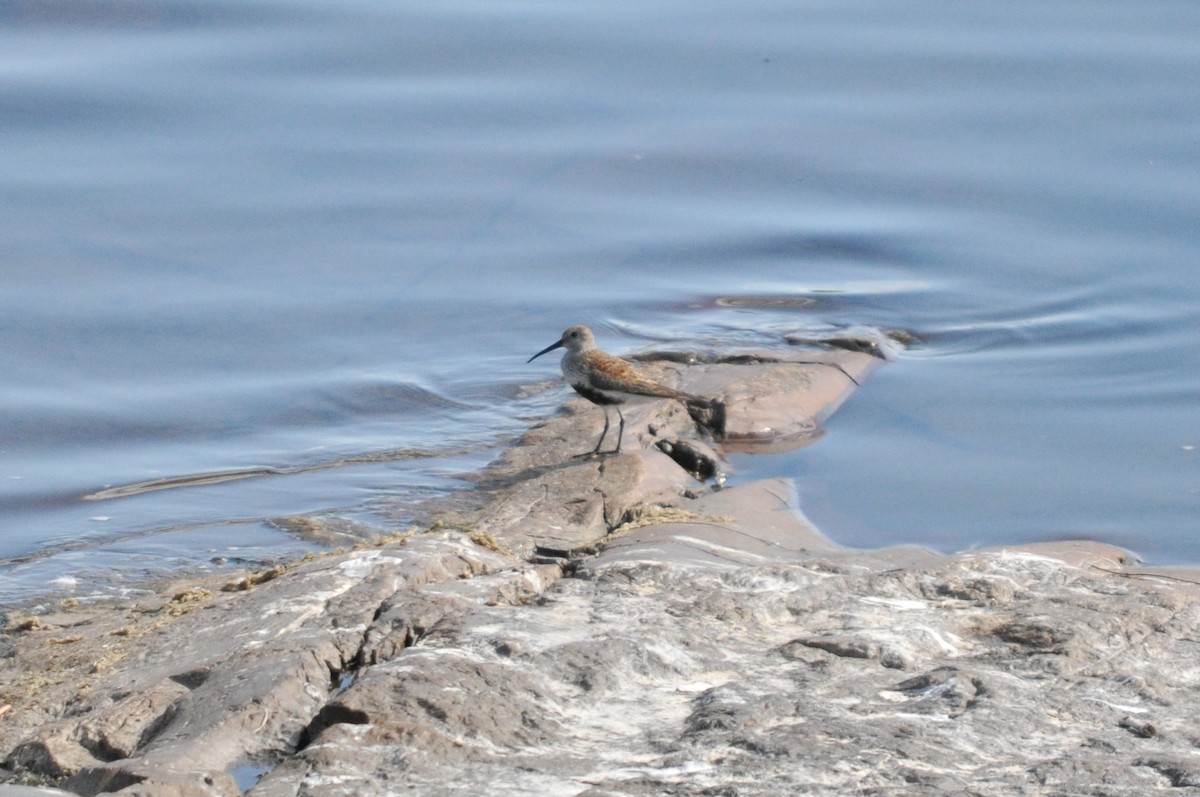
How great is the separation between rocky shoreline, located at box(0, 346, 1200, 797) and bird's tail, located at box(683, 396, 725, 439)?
164cm

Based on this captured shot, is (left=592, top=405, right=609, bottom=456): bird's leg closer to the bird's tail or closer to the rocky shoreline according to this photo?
the bird's tail

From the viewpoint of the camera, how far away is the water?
255 inches

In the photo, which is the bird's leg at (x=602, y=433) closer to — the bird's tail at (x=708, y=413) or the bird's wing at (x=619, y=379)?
the bird's wing at (x=619, y=379)

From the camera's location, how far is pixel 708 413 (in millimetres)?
6816

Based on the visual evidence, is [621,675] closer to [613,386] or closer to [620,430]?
[620,430]

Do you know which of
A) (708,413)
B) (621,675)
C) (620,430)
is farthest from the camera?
(708,413)

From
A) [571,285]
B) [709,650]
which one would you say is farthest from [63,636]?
[571,285]

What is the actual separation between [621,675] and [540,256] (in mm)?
6023

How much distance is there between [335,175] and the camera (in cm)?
1013

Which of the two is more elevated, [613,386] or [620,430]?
[613,386]

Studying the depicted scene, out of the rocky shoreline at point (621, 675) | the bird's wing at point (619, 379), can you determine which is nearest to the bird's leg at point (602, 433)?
the bird's wing at point (619, 379)

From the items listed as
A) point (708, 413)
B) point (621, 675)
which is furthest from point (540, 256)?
point (621, 675)

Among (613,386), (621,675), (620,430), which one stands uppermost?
(613,386)

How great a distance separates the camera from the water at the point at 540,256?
6.49 meters
